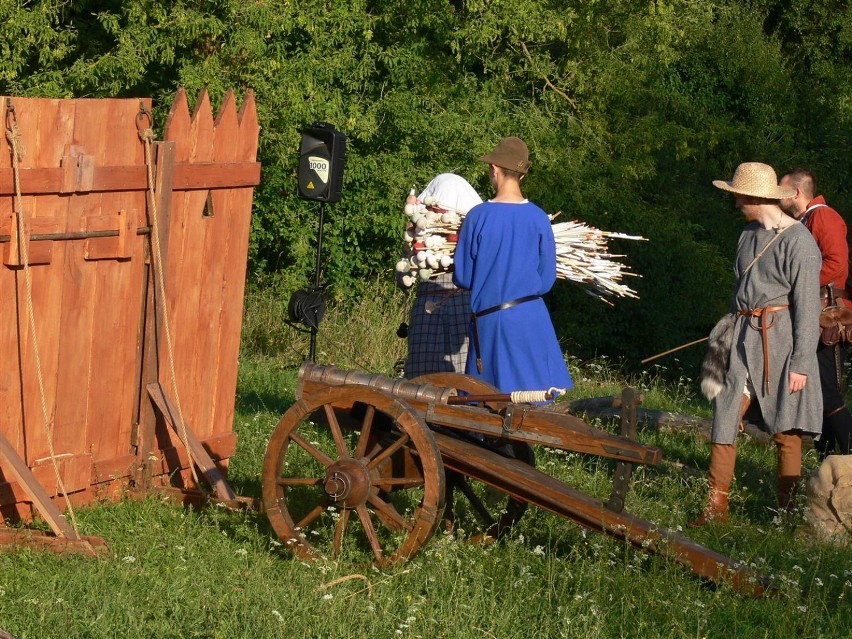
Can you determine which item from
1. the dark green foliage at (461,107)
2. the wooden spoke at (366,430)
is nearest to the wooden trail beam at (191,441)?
the wooden spoke at (366,430)

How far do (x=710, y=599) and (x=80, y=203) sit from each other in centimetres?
351

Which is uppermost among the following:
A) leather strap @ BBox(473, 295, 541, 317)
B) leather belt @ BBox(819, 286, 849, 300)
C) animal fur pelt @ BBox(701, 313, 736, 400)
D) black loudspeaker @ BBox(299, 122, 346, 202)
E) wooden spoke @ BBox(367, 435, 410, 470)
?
black loudspeaker @ BBox(299, 122, 346, 202)

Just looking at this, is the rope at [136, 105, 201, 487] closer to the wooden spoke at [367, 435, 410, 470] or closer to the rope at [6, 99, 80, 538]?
the rope at [6, 99, 80, 538]

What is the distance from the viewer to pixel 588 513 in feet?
17.9

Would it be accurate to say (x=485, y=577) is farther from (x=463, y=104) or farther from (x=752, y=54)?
(x=752, y=54)

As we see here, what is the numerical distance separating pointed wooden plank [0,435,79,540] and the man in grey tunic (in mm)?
3299

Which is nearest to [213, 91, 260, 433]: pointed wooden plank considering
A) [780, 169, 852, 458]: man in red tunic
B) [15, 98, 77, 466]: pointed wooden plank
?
[15, 98, 77, 466]: pointed wooden plank

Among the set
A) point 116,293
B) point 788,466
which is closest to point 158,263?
point 116,293

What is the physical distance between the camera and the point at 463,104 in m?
14.9

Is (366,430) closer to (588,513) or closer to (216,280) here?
(588,513)

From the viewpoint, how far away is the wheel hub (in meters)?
5.67

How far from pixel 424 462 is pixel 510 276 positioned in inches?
61.4

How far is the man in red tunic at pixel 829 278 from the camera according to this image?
25.7ft

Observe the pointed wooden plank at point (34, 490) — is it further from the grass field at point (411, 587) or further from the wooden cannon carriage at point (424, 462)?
the wooden cannon carriage at point (424, 462)
